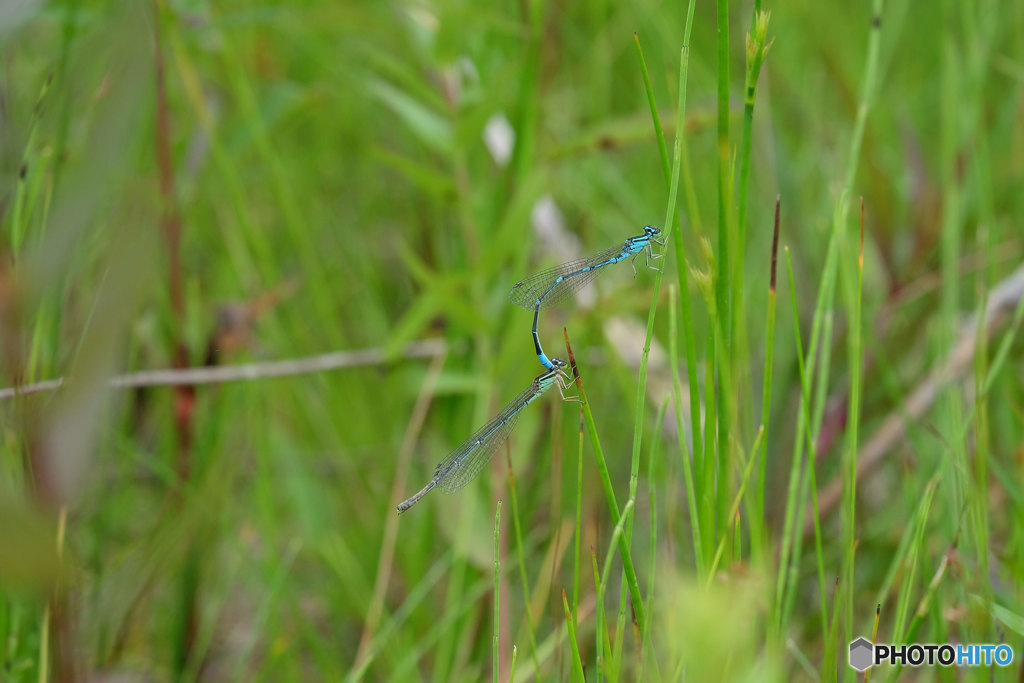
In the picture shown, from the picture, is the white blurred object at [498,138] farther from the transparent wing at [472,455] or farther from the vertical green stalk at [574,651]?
the vertical green stalk at [574,651]

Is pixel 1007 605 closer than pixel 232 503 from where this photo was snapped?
Yes

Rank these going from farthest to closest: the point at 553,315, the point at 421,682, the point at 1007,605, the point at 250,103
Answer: the point at 553,315
the point at 250,103
the point at 421,682
the point at 1007,605

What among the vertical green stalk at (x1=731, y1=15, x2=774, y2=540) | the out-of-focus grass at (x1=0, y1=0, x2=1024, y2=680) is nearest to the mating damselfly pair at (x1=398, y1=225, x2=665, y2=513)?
the out-of-focus grass at (x1=0, y1=0, x2=1024, y2=680)

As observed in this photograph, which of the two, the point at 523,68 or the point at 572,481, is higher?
the point at 523,68

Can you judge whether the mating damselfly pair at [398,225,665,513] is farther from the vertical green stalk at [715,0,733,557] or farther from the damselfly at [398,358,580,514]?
A: the vertical green stalk at [715,0,733,557]

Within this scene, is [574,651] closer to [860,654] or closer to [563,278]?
[860,654]

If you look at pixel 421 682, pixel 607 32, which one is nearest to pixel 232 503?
pixel 421 682

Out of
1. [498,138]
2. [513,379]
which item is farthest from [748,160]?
[498,138]

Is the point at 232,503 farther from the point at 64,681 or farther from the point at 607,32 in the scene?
the point at 607,32
